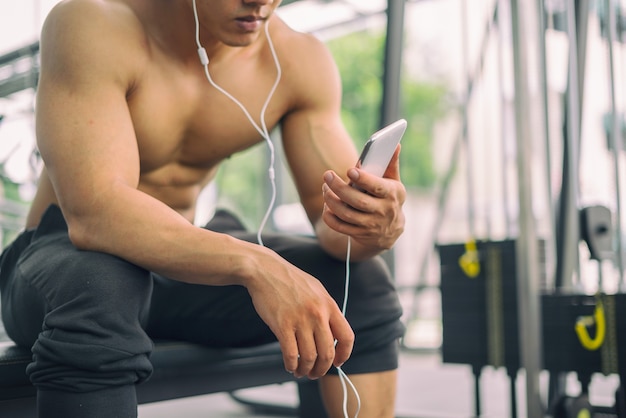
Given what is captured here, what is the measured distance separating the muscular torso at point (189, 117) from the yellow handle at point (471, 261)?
2.89 ft

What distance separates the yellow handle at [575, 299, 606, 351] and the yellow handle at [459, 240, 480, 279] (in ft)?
1.04

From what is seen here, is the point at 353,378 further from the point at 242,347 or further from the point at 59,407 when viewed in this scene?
the point at 59,407

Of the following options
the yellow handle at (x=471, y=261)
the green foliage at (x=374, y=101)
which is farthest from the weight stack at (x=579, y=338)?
the green foliage at (x=374, y=101)

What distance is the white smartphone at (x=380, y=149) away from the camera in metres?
0.86

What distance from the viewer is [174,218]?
92 centimetres

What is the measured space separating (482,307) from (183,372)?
104 cm

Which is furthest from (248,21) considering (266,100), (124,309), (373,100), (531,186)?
(373,100)

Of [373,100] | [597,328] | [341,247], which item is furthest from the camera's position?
[373,100]

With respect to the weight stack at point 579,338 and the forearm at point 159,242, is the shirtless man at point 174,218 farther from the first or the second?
the weight stack at point 579,338

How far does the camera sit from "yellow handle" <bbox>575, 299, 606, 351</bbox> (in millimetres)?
1671

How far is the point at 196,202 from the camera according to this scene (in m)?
1.36

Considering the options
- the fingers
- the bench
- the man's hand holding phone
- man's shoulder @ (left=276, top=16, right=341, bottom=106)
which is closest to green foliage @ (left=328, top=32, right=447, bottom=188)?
man's shoulder @ (left=276, top=16, right=341, bottom=106)

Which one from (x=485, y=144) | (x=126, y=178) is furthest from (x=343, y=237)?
(x=485, y=144)

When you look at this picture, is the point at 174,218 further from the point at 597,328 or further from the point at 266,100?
the point at 597,328
